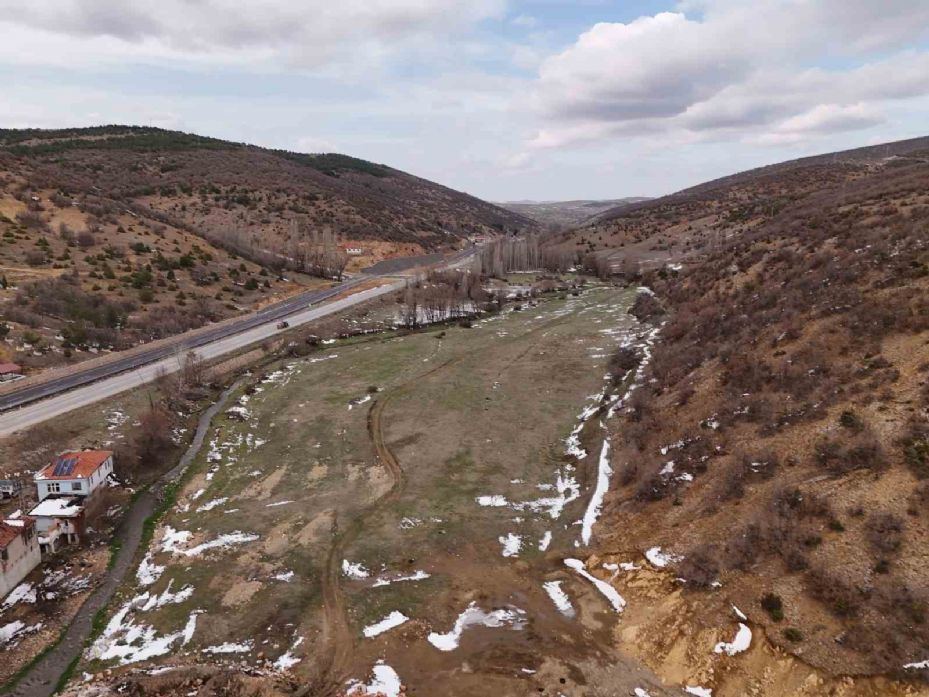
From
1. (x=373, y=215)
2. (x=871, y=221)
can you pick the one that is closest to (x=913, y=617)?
(x=871, y=221)

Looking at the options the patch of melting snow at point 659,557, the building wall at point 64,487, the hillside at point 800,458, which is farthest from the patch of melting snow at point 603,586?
the building wall at point 64,487

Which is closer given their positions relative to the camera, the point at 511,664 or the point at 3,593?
the point at 511,664

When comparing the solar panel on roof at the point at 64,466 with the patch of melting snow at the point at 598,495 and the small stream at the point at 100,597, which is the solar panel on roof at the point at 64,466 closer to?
the small stream at the point at 100,597

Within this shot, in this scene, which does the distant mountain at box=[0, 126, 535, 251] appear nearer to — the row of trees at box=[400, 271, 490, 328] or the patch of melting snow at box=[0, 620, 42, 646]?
the row of trees at box=[400, 271, 490, 328]

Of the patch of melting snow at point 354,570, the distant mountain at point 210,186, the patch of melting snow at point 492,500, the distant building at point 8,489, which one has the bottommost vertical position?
the patch of melting snow at point 354,570

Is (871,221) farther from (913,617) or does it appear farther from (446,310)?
(446,310)

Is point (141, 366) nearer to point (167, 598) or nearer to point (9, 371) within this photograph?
point (9, 371)
